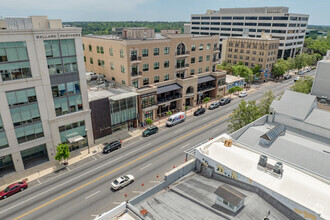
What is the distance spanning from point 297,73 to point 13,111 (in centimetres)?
13380

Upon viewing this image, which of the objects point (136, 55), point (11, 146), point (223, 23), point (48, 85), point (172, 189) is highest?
point (223, 23)

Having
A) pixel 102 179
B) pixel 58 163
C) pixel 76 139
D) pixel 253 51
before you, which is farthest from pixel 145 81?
pixel 253 51

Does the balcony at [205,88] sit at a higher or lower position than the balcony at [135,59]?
lower

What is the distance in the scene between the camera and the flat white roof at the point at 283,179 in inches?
738

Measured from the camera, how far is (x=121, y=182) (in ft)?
121

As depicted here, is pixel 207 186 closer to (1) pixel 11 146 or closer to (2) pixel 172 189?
(2) pixel 172 189

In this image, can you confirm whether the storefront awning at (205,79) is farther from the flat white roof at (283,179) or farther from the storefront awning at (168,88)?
the flat white roof at (283,179)

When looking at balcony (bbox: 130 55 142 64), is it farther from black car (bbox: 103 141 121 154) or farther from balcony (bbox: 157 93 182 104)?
black car (bbox: 103 141 121 154)

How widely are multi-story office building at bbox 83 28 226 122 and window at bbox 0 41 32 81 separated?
2238cm

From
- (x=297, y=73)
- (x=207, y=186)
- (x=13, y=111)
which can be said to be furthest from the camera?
(x=297, y=73)

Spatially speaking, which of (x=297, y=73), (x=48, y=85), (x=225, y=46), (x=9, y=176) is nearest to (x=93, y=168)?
(x=9, y=176)

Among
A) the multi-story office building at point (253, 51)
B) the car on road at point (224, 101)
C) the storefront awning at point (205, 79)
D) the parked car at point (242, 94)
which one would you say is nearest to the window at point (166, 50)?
the storefront awning at point (205, 79)

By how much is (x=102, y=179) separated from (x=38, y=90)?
768 inches

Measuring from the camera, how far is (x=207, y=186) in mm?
22344
